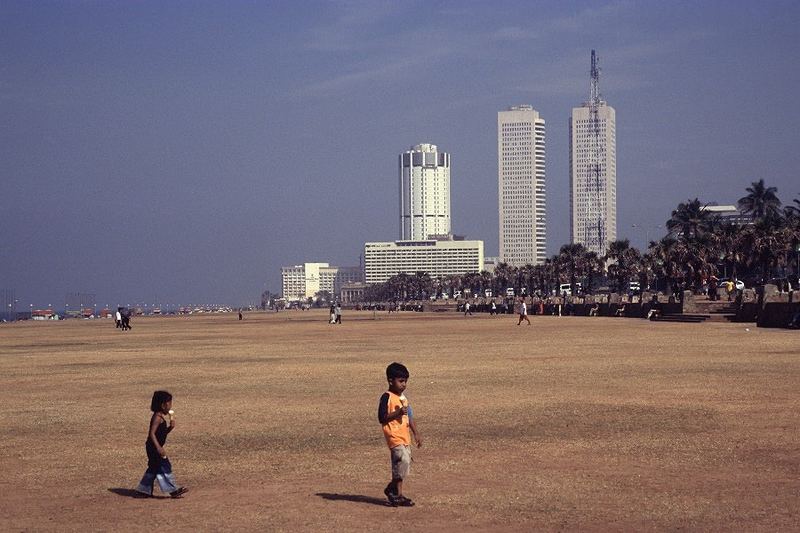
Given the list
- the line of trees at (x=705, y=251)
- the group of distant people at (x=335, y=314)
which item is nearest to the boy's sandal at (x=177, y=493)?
the group of distant people at (x=335, y=314)

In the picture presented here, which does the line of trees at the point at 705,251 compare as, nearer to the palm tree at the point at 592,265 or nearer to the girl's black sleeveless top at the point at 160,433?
the palm tree at the point at 592,265

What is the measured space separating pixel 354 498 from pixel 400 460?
2.89ft

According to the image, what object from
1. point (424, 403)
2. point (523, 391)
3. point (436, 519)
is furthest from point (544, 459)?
point (523, 391)

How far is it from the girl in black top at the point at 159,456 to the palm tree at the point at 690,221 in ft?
381

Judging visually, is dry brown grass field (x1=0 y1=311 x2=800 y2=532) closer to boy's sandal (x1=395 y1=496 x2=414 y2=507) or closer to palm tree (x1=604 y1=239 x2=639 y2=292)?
boy's sandal (x1=395 y1=496 x2=414 y2=507)

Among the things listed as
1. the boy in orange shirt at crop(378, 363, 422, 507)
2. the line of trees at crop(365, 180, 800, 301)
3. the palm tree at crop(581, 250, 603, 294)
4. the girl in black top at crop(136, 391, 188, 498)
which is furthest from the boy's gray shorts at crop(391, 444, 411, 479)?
the palm tree at crop(581, 250, 603, 294)

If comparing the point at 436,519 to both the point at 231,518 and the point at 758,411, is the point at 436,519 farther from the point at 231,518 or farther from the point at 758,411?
the point at 758,411

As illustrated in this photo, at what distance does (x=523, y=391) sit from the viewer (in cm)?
2125

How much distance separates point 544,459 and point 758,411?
548 cm

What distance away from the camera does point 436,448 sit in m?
14.0

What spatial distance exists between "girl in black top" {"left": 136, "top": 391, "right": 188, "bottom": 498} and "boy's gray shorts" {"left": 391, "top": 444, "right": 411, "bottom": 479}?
2.22 meters

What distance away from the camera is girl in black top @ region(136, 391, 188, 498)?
11.0 meters

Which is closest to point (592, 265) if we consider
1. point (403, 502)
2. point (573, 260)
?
point (573, 260)

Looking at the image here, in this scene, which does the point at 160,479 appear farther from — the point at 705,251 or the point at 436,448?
the point at 705,251
